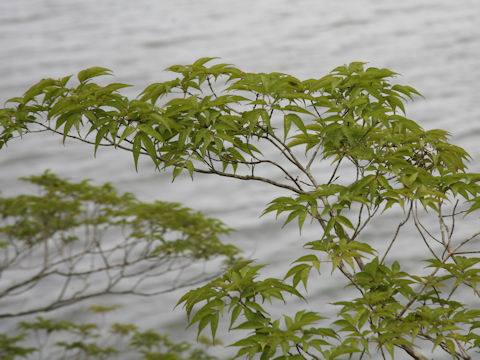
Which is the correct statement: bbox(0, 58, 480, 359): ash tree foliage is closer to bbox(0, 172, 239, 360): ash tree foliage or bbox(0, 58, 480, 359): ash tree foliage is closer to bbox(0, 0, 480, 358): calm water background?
bbox(0, 172, 239, 360): ash tree foliage

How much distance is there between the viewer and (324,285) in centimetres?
319

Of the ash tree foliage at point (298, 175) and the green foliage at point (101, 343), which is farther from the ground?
the ash tree foliage at point (298, 175)

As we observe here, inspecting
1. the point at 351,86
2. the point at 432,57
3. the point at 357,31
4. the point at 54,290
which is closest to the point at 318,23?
the point at 357,31

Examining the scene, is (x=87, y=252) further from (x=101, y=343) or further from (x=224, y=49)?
(x=224, y=49)

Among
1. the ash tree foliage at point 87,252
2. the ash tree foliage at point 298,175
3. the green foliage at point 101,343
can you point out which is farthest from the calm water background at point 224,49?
the ash tree foliage at point 298,175

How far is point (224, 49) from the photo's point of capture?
14.1 ft

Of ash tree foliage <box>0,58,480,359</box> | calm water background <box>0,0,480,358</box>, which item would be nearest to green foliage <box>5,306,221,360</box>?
calm water background <box>0,0,480,358</box>

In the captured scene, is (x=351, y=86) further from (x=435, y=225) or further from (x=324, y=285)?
(x=435, y=225)

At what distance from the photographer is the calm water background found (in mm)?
3662

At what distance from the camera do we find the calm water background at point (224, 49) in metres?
3.66

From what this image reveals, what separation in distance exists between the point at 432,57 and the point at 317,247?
3.57 meters

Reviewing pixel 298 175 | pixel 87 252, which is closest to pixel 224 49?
pixel 87 252

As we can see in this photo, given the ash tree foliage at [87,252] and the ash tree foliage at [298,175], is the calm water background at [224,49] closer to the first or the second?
the ash tree foliage at [87,252]

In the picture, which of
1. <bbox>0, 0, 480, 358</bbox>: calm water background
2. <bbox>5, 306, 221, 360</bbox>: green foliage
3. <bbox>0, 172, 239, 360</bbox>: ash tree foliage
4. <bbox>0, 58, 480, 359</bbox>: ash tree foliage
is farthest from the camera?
<bbox>0, 0, 480, 358</bbox>: calm water background
